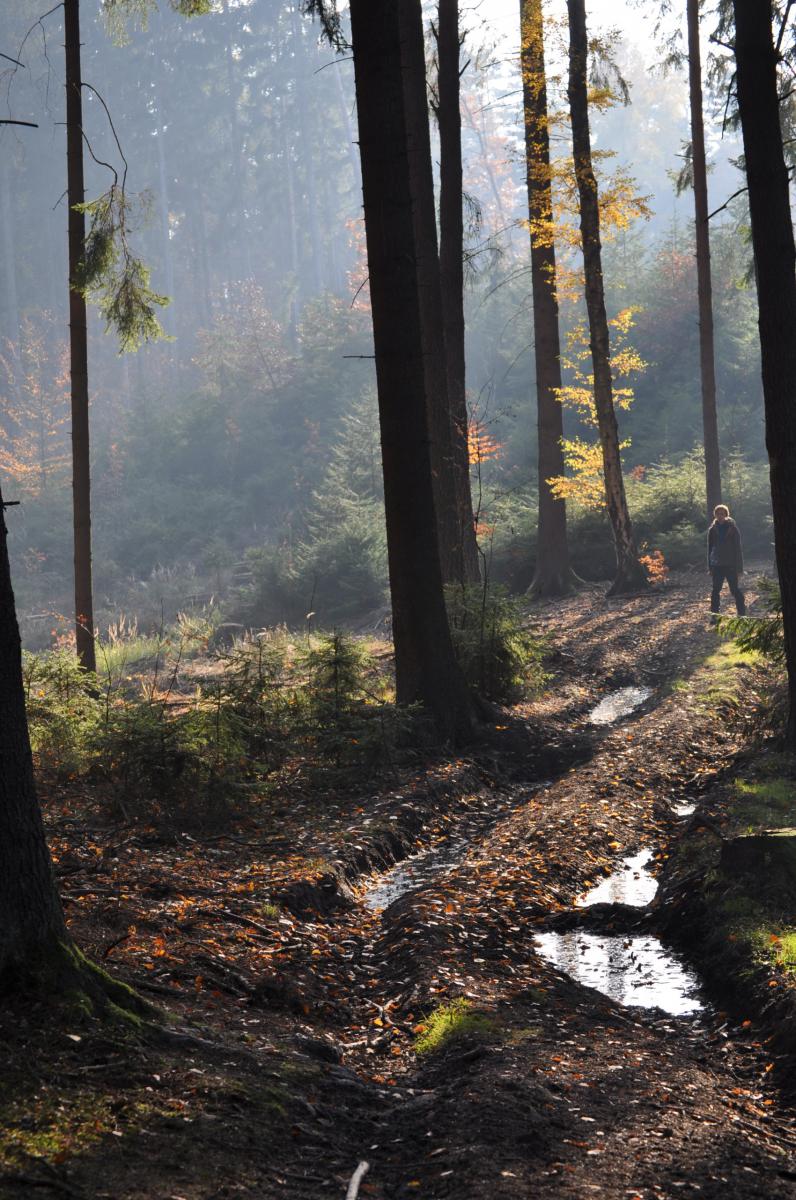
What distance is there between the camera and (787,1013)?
16.3 ft

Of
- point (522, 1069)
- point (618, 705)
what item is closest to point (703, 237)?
point (618, 705)

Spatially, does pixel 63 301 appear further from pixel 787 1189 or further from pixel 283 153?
pixel 787 1189

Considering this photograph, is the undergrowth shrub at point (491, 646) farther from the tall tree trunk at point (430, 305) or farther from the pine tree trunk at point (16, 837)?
the pine tree trunk at point (16, 837)

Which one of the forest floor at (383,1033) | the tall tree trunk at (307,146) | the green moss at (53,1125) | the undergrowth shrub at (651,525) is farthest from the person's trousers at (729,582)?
the tall tree trunk at (307,146)

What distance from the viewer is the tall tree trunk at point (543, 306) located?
18.8 metres

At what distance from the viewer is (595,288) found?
64.3ft

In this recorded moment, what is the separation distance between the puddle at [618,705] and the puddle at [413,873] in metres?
4.36

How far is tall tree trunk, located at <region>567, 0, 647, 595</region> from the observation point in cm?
1909

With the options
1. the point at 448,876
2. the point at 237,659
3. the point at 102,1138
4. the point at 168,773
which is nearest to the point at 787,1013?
the point at 448,876

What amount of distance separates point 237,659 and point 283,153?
208ft

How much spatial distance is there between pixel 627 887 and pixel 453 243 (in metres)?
11.8

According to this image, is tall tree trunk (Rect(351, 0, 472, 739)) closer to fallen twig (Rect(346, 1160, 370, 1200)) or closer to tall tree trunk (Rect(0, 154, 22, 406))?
fallen twig (Rect(346, 1160, 370, 1200))

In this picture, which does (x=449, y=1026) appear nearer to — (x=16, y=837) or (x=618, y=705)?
(x=16, y=837)

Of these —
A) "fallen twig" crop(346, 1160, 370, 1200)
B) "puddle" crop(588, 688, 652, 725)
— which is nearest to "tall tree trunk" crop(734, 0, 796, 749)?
"puddle" crop(588, 688, 652, 725)
